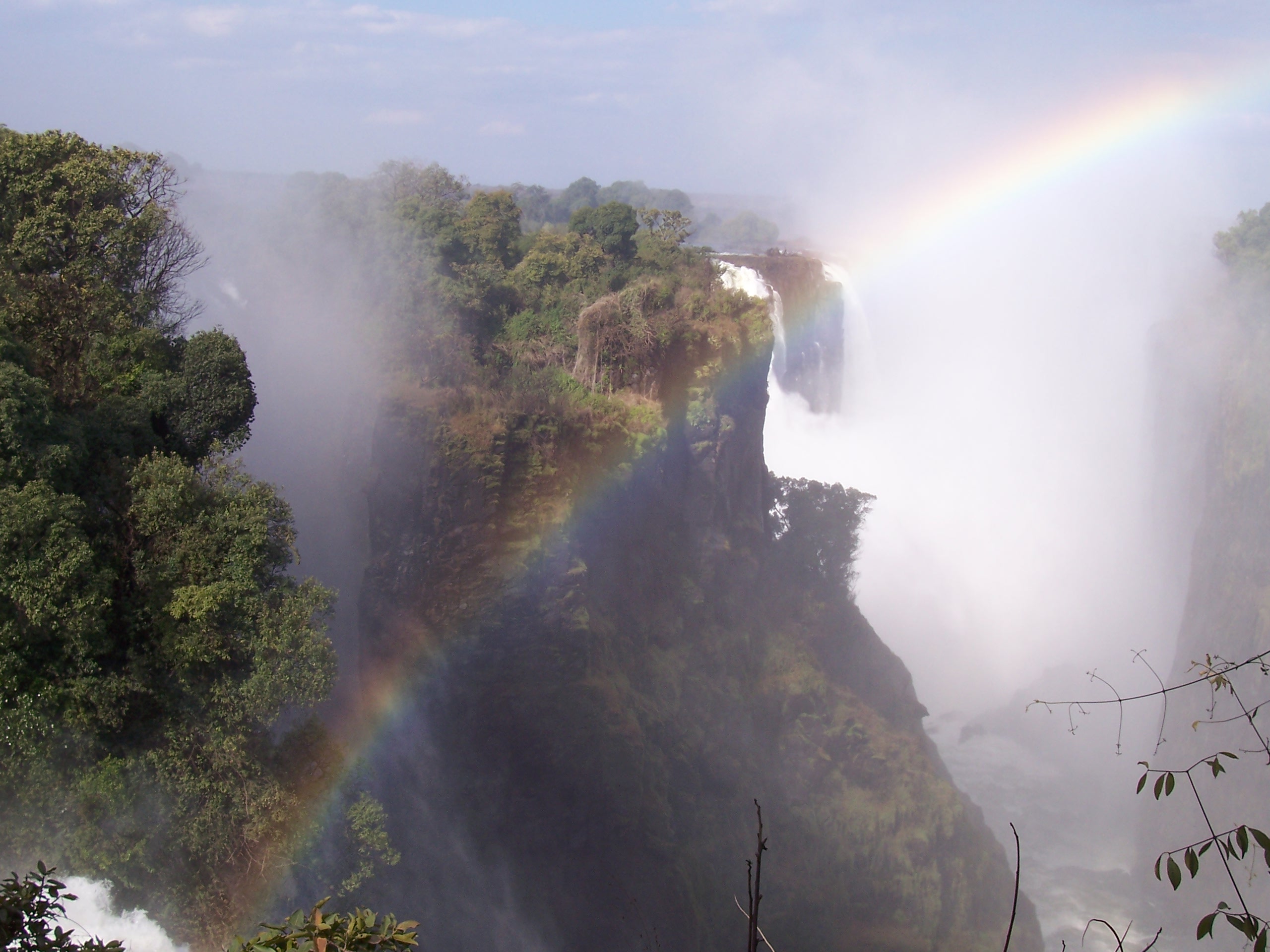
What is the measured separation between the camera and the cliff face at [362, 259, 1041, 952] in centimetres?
1390

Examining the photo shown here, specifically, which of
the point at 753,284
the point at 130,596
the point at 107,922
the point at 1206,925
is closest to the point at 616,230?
the point at 753,284

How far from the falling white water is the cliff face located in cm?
275

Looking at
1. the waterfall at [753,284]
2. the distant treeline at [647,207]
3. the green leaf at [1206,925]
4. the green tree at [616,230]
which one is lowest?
the green leaf at [1206,925]

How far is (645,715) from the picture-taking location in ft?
54.5

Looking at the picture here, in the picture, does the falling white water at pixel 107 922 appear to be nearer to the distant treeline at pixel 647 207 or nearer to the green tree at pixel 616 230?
the green tree at pixel 616 230

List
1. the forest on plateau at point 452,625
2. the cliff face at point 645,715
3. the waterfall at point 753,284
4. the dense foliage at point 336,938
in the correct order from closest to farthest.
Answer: the dense foliage at point 336,938 → the forest on plateau at point 452,625 → the cliff face at point 645,715 → the waterfall at point 753,284

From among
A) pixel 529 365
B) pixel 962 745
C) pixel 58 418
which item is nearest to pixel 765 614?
pixel 529 365

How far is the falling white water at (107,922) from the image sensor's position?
9438 mm

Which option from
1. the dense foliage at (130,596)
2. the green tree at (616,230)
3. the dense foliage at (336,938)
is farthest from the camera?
the green tree at (616,230)

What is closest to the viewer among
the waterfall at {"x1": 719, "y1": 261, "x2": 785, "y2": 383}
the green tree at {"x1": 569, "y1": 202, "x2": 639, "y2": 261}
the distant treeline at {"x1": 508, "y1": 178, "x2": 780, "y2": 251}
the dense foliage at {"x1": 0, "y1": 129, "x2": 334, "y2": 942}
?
the dense foliage at {"x1": 0, "y1": 129, "x2": 334, "y2": 942}

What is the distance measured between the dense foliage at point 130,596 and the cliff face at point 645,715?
2869 millimetres

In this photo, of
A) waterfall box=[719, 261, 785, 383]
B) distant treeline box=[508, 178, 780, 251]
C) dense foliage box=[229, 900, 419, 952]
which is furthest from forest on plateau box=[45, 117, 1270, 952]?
distant treeline box=[508, 178, 780, 251]

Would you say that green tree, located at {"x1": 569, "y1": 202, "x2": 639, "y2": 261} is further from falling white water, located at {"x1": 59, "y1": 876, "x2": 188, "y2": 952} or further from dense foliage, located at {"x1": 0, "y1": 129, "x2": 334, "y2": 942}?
falling white water, located at {"x1": 59, "y1": 876, "x2": 188, "y2": 952}

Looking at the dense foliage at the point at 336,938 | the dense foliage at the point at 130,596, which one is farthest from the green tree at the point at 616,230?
the dense foliage at the point at 336,938
